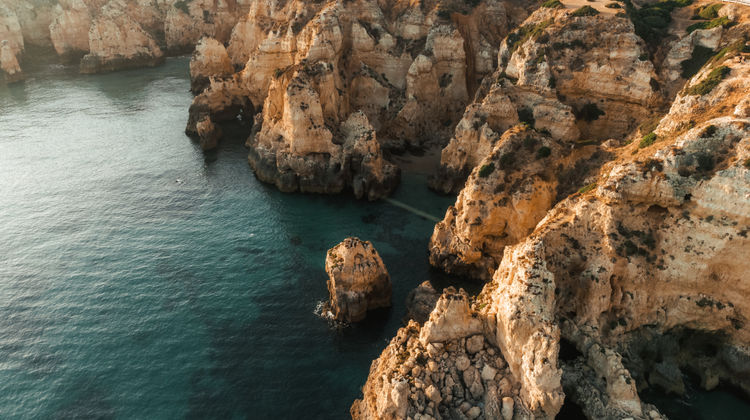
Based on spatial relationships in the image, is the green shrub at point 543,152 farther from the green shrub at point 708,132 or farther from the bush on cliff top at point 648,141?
the green shrub at point 708,132

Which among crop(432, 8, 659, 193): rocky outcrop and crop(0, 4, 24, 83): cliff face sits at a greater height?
crop(432, 8, 659, 193): rocky outcrop

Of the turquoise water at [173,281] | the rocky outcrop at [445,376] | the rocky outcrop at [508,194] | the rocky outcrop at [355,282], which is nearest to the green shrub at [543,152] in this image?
the rocky outcrop at [508,194]

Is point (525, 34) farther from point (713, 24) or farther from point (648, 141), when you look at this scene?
point (648, 141)

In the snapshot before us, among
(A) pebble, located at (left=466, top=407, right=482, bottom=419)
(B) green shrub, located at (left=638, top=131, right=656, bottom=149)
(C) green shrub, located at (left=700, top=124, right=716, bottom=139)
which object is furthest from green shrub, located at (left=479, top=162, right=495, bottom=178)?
(A) pebble, located at (left=466, top=407, right=482, bottom=419)

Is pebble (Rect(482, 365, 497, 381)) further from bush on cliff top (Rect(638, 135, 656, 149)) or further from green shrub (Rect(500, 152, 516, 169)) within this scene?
bush on cliff top (Rect(638, 135, 656, 149))

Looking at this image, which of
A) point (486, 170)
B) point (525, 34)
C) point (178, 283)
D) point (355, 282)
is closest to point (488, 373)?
point (355, 282)
